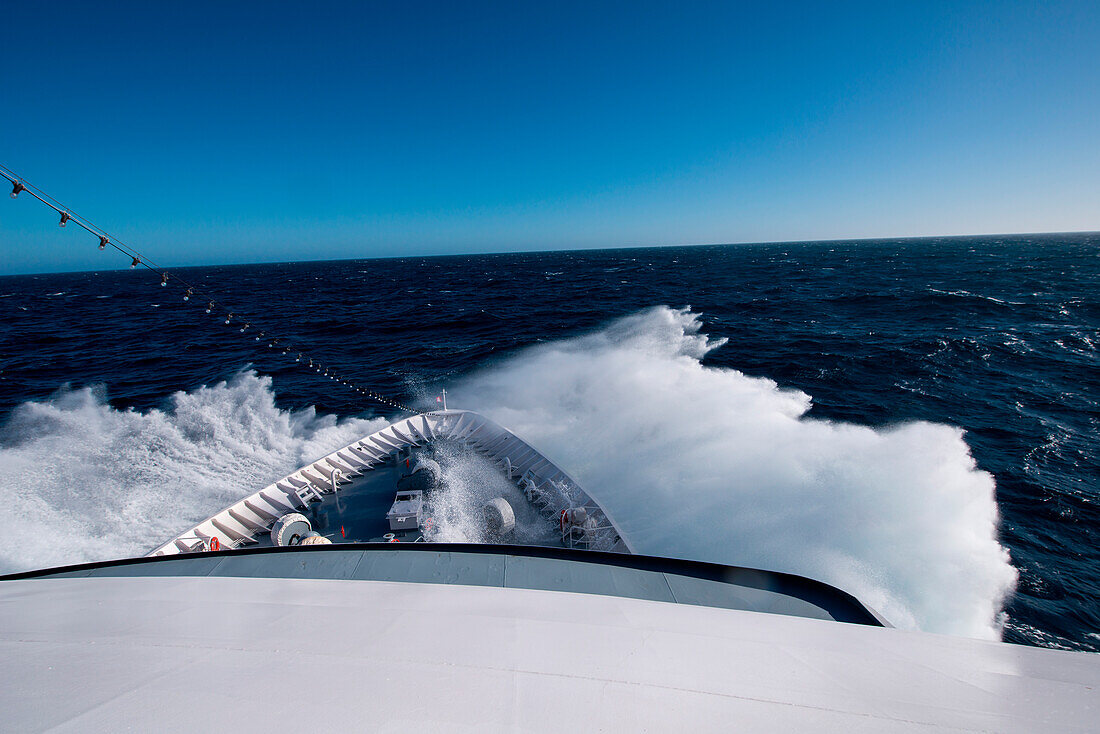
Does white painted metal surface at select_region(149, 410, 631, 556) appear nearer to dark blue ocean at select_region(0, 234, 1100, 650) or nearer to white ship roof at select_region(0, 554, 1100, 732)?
dark blue ocean at select_region(0, 234, 1100, 650)

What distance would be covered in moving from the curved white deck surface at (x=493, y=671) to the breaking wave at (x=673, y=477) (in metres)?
9.28

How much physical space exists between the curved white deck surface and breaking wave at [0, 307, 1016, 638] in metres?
9.28

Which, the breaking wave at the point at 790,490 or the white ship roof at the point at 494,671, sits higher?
the white ship roof at the point at 494,671

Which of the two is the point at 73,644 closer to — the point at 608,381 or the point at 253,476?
the point at 253,476

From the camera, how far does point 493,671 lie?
9.64 feet

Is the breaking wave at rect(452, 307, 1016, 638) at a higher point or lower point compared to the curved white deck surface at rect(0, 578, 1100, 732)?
lower

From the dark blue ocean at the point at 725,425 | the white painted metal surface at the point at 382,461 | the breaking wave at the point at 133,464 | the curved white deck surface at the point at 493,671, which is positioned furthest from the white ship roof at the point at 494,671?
the breaking wave at the point at 133,464

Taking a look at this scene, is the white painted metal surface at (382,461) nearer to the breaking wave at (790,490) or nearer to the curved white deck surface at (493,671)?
the breaking wave at (790,490)

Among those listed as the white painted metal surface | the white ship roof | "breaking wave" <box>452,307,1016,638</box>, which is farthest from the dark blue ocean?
the white ship roof

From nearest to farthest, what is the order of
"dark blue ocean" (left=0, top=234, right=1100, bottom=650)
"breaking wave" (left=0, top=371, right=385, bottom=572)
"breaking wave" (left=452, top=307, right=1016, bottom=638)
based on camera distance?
"breaking wave" (left=452, top=307, right=1016, bottom=638)
"dark blue ocean" (left=0, top=234, right=1100, bottom=650)
"breaking wave" (left=0, top=371, right=385, bottom=572)

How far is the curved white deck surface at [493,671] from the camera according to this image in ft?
8.06

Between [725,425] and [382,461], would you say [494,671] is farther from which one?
[725,425]

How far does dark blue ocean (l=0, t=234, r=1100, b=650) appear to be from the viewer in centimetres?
1213

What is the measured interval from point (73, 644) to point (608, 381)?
22.0 m
